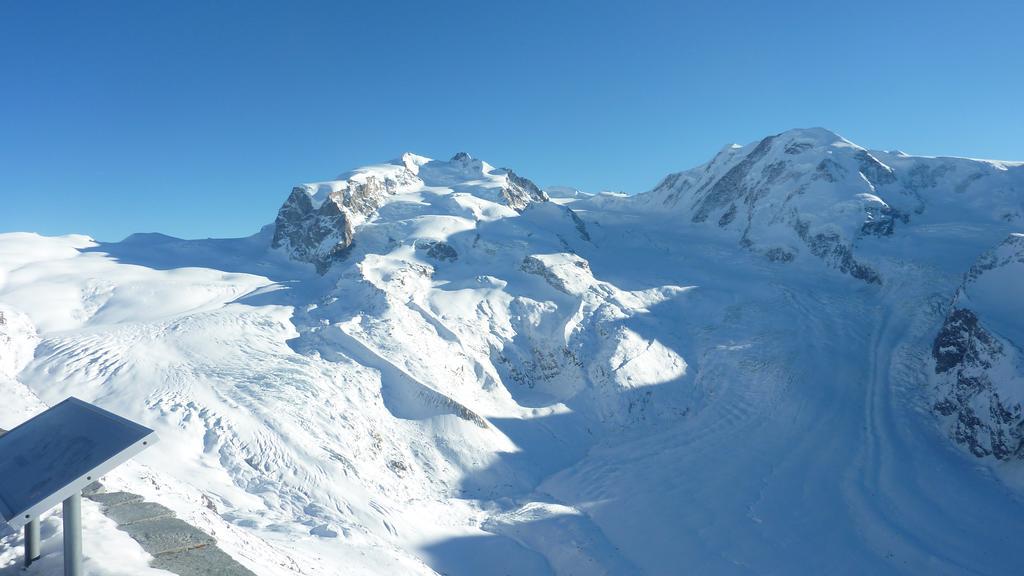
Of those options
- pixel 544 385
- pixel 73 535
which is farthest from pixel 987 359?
pixel 73 535

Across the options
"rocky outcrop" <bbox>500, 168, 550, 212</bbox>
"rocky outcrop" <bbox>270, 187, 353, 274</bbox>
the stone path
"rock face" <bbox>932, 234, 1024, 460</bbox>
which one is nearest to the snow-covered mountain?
"rock face" <bbox>932, 234, 1024, 460</bbox>

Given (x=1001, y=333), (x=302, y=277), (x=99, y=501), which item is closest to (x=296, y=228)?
(x=302, y=277)

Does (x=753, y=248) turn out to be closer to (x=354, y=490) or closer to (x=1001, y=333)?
(x=1001, y=333)

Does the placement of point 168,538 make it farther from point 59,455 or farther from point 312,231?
point 312,231

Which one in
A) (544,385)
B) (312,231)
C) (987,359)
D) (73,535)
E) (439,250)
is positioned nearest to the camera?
(73,535)

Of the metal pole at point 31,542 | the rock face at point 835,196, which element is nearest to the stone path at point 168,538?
the metal pole at point 31,542

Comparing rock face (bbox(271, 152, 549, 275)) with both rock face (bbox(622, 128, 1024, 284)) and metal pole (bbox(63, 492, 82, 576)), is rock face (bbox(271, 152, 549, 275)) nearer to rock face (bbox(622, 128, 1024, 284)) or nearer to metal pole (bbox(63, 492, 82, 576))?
rock face (bbox(622, 128, 1024, 284))
